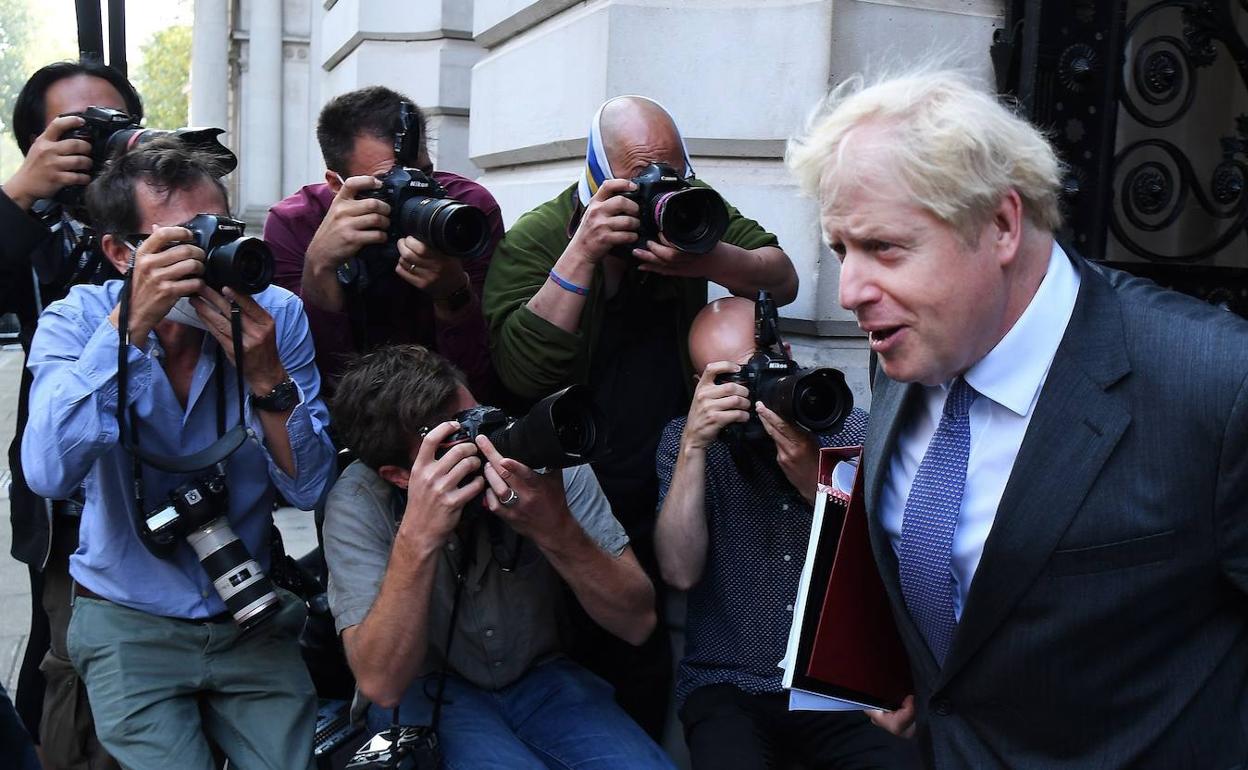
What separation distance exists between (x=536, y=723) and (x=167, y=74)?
134 feet

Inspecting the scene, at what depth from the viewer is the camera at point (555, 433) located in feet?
7.27

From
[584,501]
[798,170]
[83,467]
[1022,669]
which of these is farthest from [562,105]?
[1022,669]

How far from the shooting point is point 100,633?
8.37 ft

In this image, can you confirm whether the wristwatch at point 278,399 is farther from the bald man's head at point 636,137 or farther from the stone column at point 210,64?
the stone column at point 210,64

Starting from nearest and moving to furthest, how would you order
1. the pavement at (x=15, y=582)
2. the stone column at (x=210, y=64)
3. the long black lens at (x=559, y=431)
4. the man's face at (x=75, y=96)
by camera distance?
the long black lens at (x=559, y=431)
the man's face at (x=75, y=96)
the pavement at (x=15, y=582)
the stone column at (x=210, y=64)

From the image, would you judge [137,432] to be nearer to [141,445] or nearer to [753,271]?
[141,445]

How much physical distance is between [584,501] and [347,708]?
92 centimetres

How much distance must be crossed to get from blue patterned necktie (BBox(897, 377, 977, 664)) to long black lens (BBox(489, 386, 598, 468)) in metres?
0.72

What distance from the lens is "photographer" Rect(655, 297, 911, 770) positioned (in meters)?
2.63

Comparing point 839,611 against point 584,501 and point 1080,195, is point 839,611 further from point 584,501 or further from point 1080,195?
point 1080,195

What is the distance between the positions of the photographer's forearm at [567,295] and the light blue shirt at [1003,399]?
49.6 inches

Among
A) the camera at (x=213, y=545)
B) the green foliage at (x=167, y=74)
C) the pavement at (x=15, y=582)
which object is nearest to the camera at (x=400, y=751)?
the camera at (x=213, y=545)

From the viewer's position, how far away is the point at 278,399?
2.61 meters

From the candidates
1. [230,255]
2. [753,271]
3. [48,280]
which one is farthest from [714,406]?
[48,280]
